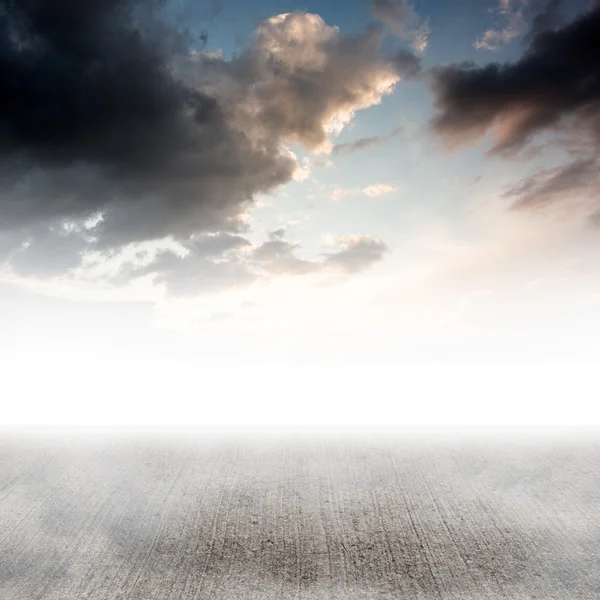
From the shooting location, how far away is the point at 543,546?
3088cm

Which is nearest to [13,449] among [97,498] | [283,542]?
[97,498]

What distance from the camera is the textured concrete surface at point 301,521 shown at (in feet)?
91.6

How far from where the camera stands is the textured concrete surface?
2791 centimetres

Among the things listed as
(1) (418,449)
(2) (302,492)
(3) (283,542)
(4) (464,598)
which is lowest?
(4) (464,598)

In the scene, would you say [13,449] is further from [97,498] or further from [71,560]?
[71,560]

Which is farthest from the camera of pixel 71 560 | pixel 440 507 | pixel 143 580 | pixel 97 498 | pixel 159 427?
pixel 159 427

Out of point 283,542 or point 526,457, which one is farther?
point 526,457

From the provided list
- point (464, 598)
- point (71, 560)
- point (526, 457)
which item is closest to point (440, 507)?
point (464, 598)

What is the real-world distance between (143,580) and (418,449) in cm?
2413

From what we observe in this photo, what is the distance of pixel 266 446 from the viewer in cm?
4612

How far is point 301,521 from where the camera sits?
33.1m

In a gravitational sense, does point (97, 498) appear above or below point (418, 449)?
below

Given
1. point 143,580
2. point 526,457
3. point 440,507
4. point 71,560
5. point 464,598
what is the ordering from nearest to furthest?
point 464,598 < point 143,580 < point 71,560 < point 440,507 < point 526,457

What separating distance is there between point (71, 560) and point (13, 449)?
1933 centimetres
